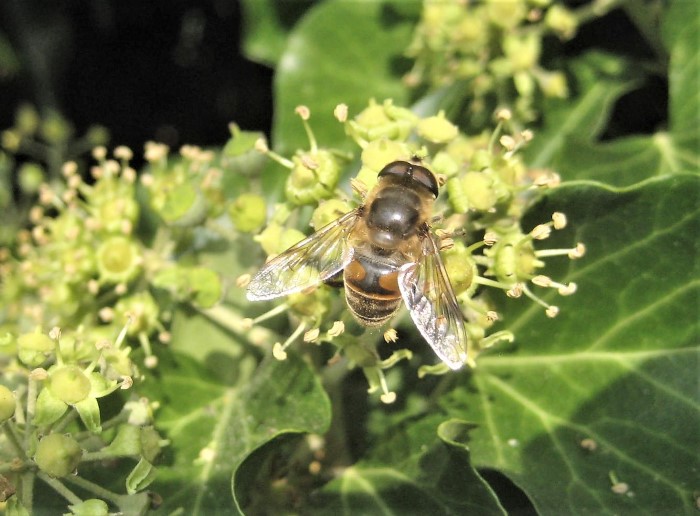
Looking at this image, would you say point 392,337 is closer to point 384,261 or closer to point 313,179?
point 384,261

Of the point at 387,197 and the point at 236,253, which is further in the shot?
the point at 236,253

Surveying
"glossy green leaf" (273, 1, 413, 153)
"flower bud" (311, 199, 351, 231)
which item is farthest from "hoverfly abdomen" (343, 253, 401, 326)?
"glossy green leaf" (273, 1, 413, 153)

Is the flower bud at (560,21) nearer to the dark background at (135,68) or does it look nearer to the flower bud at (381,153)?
the flower bud at (381,153)

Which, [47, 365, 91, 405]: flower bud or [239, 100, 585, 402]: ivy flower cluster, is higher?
[239, 100, 585, 402]: ivy flower cluster

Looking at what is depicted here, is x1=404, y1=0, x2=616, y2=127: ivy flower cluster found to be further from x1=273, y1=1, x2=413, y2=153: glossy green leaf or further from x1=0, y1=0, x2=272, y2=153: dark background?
x1=0, y1=0, x2=272, y2=153: dark background

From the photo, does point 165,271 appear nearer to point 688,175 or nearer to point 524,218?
point 524,218

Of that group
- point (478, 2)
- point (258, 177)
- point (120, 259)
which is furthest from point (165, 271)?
point (478, 2)
